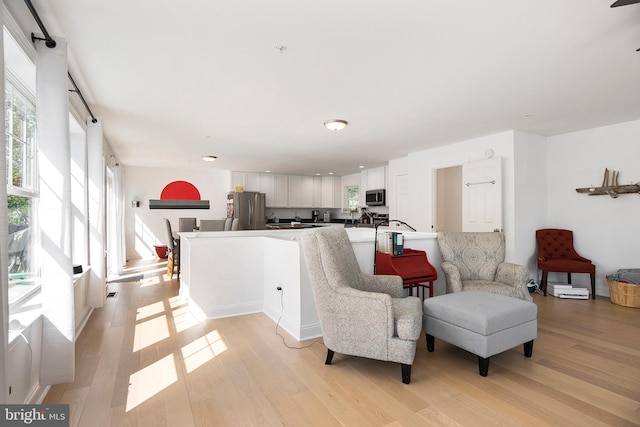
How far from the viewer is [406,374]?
2.22 m

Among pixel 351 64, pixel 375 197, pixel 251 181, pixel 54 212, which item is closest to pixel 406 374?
pixel 351 64

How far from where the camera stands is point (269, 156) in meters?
6.66

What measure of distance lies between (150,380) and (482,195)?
4.87 meters

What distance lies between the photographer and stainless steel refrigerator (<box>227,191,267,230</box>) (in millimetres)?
8422

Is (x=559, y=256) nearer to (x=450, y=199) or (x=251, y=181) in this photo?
(x=450, y=199)

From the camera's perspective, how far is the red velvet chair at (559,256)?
450 cm

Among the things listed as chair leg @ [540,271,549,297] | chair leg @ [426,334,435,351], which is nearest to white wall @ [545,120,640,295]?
chair leg @ [540,271,549,297]

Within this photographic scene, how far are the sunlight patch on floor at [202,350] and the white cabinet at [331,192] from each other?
22.9 ft

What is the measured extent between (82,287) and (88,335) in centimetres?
62

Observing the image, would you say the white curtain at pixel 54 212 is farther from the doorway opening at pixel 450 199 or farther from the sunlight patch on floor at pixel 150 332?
the doorway opening at pixel 450 199

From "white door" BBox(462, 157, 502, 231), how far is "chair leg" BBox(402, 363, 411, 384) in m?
3.45

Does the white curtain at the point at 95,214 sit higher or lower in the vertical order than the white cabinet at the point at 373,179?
lower

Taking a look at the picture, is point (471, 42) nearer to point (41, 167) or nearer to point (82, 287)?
point (41, 167)

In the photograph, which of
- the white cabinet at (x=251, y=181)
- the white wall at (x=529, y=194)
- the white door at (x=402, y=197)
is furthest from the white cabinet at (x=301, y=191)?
the white wall at (x=529, y=194)
